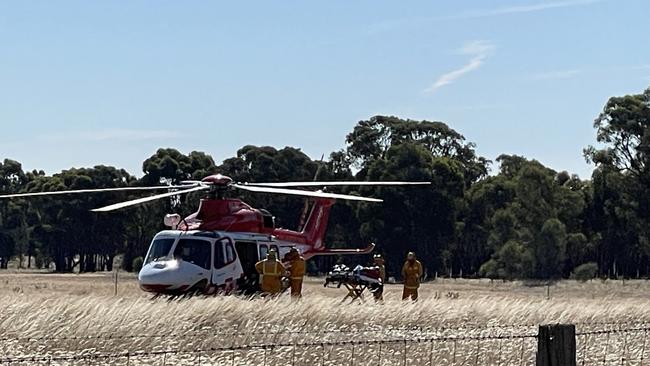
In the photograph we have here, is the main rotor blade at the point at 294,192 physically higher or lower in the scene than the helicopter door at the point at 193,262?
higher

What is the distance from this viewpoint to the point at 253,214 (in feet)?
89.9

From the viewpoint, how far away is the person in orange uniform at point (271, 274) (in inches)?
968

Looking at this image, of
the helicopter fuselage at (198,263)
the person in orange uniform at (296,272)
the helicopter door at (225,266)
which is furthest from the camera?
the helicopter door at (225,266)

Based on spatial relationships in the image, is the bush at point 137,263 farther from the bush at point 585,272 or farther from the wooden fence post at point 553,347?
the wooden fence post at point 553,347

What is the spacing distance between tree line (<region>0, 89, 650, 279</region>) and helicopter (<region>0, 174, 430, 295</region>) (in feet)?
121

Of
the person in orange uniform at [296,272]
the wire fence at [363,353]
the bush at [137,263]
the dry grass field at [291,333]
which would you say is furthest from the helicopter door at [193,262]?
the bush at [137,263]

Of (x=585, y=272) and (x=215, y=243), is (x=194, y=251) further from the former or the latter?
(x=585, y=272)

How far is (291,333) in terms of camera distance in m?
15.1

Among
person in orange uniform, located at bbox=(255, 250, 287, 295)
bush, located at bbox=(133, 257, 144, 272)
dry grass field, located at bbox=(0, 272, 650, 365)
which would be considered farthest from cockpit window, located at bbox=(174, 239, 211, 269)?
bush, located at bbox=(133, 257, 144, 272)

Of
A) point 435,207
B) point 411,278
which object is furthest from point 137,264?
point 411,278

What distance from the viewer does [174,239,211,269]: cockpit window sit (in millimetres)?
25672

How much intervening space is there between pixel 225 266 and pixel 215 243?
23.3 inches

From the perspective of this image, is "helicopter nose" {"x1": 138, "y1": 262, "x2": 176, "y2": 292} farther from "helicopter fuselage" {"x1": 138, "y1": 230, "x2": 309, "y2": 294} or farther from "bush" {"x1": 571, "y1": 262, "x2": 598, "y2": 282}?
"bush" {"x1": 571, "y1": 262, "x2": 598, "y2": 282}

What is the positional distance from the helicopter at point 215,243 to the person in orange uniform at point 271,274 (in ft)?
4.29
